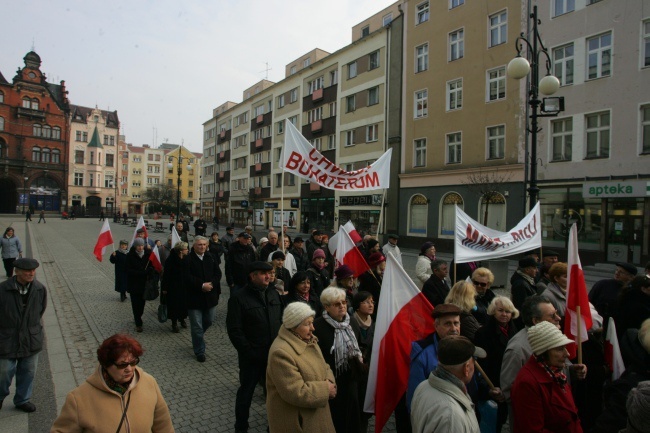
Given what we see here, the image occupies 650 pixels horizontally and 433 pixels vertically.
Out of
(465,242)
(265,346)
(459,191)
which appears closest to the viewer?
(265,346)

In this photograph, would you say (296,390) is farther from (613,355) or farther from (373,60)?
(373,60)

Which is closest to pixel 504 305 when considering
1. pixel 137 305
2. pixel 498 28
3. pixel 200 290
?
pixel 200 290

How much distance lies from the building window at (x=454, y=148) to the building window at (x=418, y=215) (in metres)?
3.12

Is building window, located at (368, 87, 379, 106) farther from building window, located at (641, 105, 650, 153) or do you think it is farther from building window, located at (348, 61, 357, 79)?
building window, located at (641, 105, 650, 153)

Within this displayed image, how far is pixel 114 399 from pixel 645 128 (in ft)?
73.5

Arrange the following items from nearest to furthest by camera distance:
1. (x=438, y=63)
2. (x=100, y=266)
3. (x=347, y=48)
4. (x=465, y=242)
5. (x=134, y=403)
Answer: (x=134, y=403) → (x=465, y=242) → (x=100, y=266) → (x=438, y=63) → (x=347, y=48)

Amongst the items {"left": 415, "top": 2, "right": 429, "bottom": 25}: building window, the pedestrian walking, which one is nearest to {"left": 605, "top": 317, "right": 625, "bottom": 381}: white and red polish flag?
the pedestrian walking

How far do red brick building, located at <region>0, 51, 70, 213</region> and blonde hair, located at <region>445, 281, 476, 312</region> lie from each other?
75236 mm

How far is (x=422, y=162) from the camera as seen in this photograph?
93.0 feet

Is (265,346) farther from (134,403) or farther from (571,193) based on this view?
(571,193)

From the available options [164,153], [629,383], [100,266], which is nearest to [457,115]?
[100,266]

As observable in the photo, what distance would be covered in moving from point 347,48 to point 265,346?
35533 millimetres

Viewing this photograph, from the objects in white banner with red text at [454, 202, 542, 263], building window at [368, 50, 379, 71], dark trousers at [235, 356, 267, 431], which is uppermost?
building window at [368, 50, 379, 71]

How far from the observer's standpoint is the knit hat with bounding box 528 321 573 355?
2955 millimetres
